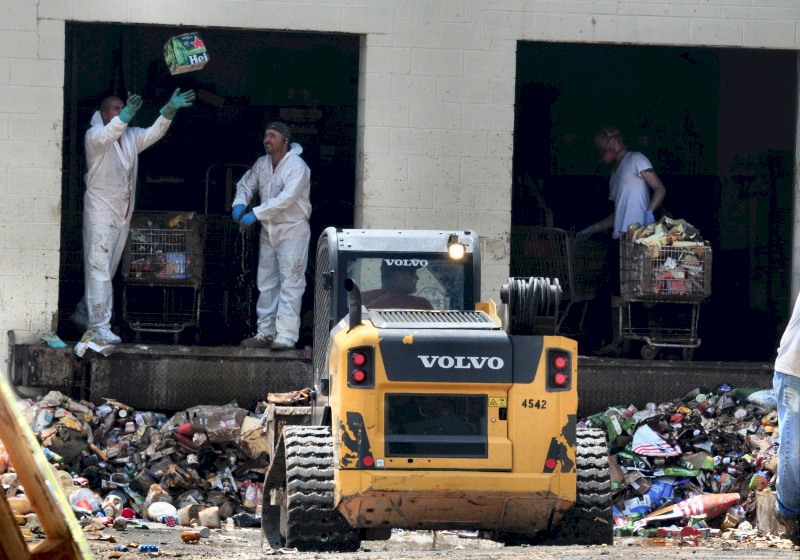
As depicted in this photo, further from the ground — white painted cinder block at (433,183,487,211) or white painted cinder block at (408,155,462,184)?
white painted cinder block at (408,155,462,184)

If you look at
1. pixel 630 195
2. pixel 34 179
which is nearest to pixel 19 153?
pixel 34 179

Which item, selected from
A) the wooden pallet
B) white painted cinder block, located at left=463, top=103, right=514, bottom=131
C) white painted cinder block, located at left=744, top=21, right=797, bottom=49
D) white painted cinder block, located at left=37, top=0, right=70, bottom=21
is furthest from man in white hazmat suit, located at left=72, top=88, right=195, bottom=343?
the wooden pallet

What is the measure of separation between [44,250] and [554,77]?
7.52m

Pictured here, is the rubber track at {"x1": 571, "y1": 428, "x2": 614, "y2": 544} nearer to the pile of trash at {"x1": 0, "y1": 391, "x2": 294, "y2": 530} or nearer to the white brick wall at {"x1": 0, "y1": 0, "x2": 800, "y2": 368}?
the pile of trash at {"x1": 0, "y1": 391, "x2": 294, "y2": 530}

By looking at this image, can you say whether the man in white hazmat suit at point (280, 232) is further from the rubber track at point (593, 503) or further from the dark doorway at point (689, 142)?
the rubber track at point (593, 503)

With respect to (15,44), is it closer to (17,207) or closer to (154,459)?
(17,207)

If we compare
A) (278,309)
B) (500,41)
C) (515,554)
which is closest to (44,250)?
(278,309)

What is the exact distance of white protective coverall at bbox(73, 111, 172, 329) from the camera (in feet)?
42.5

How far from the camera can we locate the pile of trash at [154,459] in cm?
1054

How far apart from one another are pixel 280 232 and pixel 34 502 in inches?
374

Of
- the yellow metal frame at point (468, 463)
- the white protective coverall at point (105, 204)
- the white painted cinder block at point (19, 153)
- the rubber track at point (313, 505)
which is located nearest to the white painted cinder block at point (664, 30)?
the white protective coverall at point (105, 204)

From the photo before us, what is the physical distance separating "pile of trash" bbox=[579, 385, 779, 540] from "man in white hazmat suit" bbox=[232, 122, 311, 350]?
9.48ft

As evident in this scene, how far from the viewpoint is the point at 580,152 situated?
17469 mm

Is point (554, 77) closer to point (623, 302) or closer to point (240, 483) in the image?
point (623, 302)
